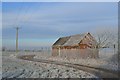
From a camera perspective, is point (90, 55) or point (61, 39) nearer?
point (90, 55)

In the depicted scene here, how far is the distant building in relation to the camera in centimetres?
3975

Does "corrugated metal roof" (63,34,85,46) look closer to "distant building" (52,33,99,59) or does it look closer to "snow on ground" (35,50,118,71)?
"distant building" (52,33,99,59)

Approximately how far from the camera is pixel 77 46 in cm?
4597

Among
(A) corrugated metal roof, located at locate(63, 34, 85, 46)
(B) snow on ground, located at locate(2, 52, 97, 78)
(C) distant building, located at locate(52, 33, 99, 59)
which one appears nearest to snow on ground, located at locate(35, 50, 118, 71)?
(C) distant building, located at locate(52, 33, 99, 59)

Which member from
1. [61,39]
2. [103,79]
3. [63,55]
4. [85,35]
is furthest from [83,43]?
[103,79]

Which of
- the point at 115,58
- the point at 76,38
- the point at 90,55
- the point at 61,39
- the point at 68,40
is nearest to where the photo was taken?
the point at 115,58

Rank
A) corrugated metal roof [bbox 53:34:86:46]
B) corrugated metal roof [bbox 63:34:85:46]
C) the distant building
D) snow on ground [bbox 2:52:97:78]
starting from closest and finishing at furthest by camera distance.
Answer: snow on ground [bbox 2:52:97:78]
the distant building
corrugated metal roof [bbox 63:34:85:46]
corrugated metal roof [bbox 53:34:86:46]

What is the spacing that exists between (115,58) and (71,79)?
1825 centimetres

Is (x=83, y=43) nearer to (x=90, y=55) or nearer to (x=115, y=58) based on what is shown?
(x=90, y=55)

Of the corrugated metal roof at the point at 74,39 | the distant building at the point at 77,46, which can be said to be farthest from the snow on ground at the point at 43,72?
the corrugated metal roof at the point at 74,39

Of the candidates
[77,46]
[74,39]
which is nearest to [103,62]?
[77,46]

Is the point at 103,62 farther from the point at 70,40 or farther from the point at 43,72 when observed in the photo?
the point at 70,40

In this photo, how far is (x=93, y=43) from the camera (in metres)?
44.4

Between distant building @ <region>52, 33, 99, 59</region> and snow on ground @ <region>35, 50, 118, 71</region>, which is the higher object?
distant building @ <region>52, 33, 99, 59</region>
